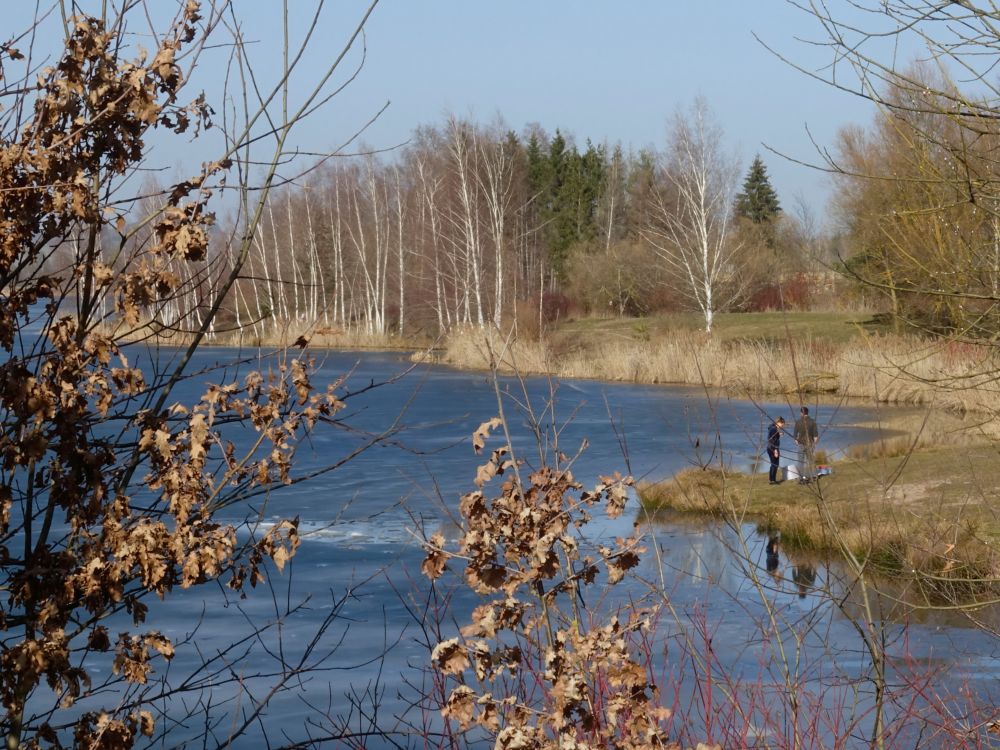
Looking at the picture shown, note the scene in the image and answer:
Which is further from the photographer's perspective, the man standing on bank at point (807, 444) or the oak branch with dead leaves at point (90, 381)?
the man standing on bank at point (807, 444)

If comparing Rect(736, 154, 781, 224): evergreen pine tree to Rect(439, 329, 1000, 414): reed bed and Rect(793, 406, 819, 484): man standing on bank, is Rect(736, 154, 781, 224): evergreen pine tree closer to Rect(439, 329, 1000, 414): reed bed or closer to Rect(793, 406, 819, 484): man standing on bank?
Rect(439, 329, 1000, 414): reed bed

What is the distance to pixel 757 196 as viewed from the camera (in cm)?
6556

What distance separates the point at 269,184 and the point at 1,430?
37.3 inches

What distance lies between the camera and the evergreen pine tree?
6531cm

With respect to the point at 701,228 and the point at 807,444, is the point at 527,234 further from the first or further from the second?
the point at 807,444

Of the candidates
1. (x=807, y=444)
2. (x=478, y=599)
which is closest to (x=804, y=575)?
(x=478, y=599)

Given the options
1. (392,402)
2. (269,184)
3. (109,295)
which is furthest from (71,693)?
(392,402)

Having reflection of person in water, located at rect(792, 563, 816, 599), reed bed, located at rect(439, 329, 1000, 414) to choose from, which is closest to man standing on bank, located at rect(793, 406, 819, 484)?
reflection of person in water, located at rect(792, 563, 816, 599)

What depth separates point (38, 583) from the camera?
123 inches

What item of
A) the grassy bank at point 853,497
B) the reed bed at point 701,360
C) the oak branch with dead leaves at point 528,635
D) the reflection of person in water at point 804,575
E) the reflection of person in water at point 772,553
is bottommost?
the reflection of person in water at point 804,575

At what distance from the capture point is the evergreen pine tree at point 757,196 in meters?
65.3

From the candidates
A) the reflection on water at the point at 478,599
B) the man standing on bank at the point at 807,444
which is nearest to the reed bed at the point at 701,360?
the reflection on water at the point at 478,599

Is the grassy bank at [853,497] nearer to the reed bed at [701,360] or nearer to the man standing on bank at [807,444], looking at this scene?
the reed bed at [701,360]

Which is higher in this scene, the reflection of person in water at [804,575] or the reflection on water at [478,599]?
the reflection on water at [478,599]
